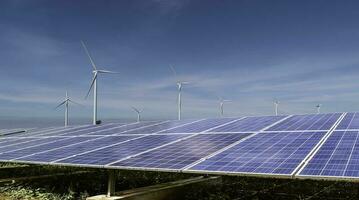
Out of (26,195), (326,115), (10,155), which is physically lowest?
(26,195)

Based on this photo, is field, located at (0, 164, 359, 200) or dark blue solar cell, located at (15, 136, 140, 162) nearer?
dark blue solar cell, located at (15, 136, 140, 162)

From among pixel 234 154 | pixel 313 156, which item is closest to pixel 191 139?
pixel 234 154

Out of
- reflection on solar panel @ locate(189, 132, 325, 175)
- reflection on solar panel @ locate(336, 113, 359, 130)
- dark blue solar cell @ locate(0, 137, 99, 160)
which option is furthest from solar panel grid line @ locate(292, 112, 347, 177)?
dark blue solar cell @ locate(0, 137, 99, 160)

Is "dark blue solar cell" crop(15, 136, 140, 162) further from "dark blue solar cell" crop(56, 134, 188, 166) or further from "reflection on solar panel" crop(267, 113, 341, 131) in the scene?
"reflection on solar panel" crop(267, 113, 341, 131)

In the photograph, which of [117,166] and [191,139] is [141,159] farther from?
[191,139]

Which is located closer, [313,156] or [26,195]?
[313,156]

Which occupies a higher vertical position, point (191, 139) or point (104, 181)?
point (191, 139)

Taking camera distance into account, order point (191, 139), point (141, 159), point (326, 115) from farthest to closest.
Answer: point (326, 115) < point (191, 139) < point (141, 159)
